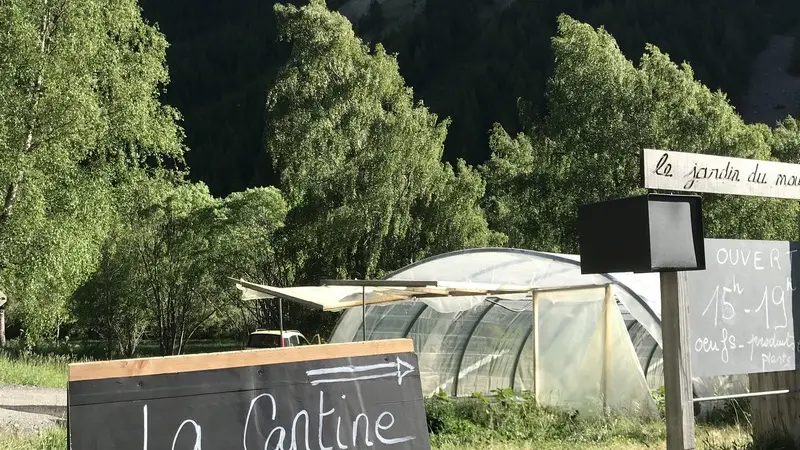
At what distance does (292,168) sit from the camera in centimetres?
2705

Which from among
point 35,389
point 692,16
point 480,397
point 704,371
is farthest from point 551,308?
point 692,16

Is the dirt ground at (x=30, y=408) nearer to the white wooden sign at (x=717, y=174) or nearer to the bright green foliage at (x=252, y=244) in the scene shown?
the white wooden sign at (x=717, y=174)

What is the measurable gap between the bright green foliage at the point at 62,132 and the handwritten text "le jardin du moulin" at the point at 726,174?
14194mm

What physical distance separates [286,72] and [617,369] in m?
18.6

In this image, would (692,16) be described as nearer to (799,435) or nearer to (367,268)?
(367,268)

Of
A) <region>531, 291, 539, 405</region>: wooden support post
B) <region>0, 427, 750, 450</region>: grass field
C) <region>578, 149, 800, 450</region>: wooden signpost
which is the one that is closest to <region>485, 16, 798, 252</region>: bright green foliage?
<region>531, 291, 539, 405</region>: wooden support post

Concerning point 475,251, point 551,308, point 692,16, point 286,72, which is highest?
point 692,16

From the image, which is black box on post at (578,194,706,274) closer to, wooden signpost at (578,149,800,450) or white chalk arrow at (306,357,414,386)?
wooden signpost at (578,149,800,450)

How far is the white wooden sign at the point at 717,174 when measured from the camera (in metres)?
5.57

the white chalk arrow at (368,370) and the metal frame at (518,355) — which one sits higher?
the white chalk arrow at (368,370)

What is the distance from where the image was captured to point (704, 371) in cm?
598

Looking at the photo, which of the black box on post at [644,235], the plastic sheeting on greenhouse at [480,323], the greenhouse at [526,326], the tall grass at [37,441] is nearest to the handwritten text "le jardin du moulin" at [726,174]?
the black box on post at [644,235]

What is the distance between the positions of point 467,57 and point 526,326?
139 metres

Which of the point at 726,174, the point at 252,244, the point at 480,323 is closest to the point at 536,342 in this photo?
the point at 480,323
